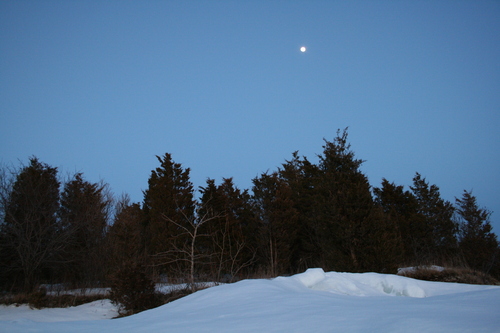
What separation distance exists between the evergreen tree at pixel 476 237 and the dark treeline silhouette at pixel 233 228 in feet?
0.24

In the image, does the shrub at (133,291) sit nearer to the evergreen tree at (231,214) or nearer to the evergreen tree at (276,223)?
the evergreen tree at (231,214)

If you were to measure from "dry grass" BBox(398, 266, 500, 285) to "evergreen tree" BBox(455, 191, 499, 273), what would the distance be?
615cm

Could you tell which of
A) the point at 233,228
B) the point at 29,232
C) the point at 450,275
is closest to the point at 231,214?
the point at 233,228

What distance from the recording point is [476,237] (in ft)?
63.3

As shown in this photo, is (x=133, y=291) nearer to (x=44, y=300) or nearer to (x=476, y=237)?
(x=44, y=300)

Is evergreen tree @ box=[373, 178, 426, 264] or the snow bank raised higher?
evergreen tree @ box=[373, 178, 426, 264]

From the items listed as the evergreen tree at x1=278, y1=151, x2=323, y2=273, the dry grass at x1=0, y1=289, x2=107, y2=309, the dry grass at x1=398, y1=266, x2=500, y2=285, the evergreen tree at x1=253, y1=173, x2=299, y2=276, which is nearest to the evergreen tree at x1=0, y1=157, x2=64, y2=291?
the dry grass at x1=0, y1=289, x2=107, y2=309

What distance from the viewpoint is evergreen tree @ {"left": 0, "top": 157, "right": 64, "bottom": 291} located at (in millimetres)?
13941

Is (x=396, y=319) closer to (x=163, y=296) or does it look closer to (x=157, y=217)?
(x=163, y=296)

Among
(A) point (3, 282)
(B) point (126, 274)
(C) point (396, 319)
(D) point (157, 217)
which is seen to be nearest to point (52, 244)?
(A) point (3, 282)

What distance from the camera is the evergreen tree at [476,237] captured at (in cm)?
1725

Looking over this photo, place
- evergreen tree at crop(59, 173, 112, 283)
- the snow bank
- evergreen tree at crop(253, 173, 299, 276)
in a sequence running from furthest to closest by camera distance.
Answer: evergreen tree at crop(253, 173, 299, 276) → evergreen tree at crop(59, 173, 112, 283) → the snow bank

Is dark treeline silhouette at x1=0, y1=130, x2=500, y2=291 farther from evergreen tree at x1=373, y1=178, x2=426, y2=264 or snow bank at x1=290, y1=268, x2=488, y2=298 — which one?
snow bank at x1=290, y1=268, x2=488, y2=298

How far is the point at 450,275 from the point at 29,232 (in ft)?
60.8
